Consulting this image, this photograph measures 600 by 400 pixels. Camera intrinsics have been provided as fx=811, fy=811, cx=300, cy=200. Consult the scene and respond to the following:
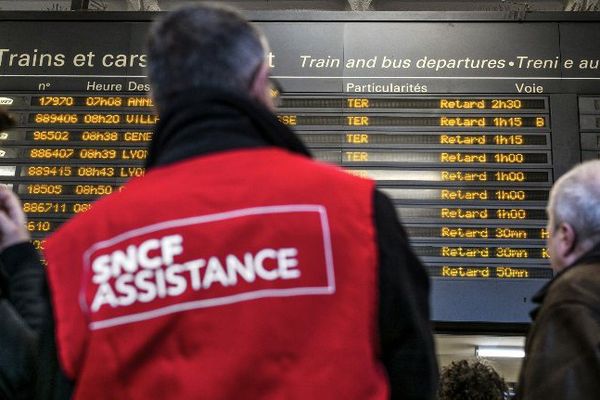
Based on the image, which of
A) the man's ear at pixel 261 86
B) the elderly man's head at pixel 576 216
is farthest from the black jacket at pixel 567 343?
the man's ear at pixel 261 86

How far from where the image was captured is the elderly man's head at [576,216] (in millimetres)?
2109

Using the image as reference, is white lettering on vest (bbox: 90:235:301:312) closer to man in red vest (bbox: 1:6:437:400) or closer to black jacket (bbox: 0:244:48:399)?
man in red vest (bbox: 1:6:437:400)

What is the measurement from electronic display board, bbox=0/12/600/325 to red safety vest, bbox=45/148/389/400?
308 cm

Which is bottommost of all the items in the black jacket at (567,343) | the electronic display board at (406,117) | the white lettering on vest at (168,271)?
the black jacket at (567,343)

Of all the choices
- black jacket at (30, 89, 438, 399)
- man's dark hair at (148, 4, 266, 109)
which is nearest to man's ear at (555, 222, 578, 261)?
black jacket at (30, 89, 438, 399)

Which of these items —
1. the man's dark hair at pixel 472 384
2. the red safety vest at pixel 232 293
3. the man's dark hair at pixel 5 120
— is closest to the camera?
the red safety vest at pixel 232 293

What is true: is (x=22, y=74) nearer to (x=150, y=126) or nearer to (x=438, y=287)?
(x=150, y=126)

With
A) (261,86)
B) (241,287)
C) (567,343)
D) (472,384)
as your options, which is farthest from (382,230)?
(472,384)

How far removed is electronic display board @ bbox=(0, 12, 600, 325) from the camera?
4262 millimetres

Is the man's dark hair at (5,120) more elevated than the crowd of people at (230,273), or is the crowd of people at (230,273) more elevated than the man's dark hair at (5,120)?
the man's dark hair at (5,120)

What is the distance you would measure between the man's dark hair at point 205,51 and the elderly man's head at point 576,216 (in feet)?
3.76

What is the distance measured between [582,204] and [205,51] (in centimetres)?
123

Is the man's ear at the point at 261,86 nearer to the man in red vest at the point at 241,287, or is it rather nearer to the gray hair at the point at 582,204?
the man in red vest at the point at 241,287

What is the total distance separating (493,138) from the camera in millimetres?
4414
